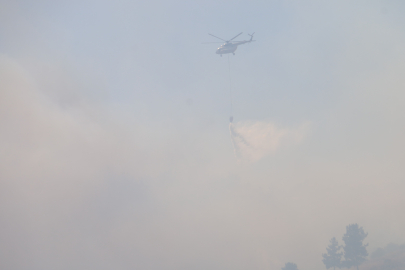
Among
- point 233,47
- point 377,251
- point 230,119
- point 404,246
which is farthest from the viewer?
point 377,251

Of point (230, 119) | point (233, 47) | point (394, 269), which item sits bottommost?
point (394, 269)

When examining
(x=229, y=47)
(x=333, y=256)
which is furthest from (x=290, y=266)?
(x=229, y=47)

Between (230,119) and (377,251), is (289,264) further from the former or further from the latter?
(230,119)

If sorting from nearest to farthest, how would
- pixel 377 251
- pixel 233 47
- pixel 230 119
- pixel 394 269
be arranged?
pixel 394 269 < pixel 230 119 < pixel 233 47 < pixel 377 251

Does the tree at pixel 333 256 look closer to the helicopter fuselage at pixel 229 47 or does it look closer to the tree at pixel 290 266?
the tree at pixel 290 266

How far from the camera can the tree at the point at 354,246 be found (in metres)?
86.5

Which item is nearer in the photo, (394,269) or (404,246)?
(394,269)

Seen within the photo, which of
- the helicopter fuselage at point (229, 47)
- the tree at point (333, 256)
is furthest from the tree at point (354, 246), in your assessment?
the helicopter fuselage at point (229, 47)

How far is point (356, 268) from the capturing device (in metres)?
93.1

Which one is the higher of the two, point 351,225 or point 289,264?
point 351,225

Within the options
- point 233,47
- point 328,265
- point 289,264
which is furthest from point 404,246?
point 233,47

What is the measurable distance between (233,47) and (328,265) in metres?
81.1

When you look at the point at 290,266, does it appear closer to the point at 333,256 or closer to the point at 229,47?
the point at 333,256

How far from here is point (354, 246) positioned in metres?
87.0
